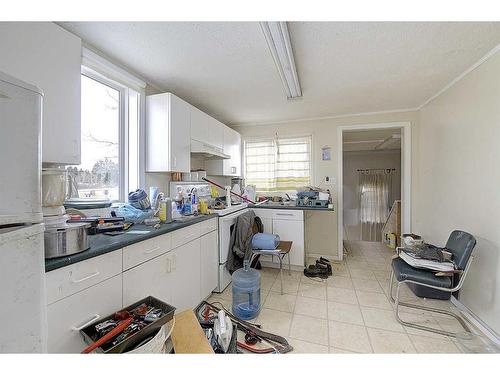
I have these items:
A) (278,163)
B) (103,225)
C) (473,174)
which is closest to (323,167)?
(278,163)

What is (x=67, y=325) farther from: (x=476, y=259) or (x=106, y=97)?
(x=476, y=259)

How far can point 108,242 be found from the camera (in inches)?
45.4

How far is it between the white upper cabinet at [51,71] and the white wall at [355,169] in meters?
6.59

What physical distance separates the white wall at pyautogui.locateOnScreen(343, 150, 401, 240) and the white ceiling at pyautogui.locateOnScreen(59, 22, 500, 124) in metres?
4.01

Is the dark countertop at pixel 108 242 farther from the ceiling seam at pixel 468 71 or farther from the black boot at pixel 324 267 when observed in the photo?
the ceiling seam at pixel 468 71

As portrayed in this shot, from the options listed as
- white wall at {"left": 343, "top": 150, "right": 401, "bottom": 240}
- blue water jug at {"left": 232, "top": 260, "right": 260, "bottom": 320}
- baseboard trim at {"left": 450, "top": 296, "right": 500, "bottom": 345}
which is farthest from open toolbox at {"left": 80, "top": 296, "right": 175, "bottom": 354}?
white wall at {"left": 343, "top": 150, "right": 401, "bottom": 240}

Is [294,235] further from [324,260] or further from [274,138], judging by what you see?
[274,138]

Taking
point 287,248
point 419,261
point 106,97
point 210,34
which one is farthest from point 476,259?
point 106,97

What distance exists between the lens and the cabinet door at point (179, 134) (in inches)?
80.8

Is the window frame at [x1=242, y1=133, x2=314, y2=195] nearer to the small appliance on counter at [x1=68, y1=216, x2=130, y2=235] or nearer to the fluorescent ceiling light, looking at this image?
the fluorescent ceiling light

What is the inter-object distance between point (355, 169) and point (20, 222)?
7.18 m

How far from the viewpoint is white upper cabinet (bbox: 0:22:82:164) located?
3.36 feet

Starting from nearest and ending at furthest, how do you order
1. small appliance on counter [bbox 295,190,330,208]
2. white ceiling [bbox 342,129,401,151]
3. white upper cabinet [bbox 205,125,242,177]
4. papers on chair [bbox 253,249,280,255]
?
papers on chair [bbox 253,249,280,255] < small appliance on counter [bbox 295,190,330,208] < white upper cabinet [bbox 205,125,242,177] < white ceiling [bbox 342,129,401,151]

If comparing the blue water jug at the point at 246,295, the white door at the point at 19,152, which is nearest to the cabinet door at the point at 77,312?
the white door at the point at 19,152
